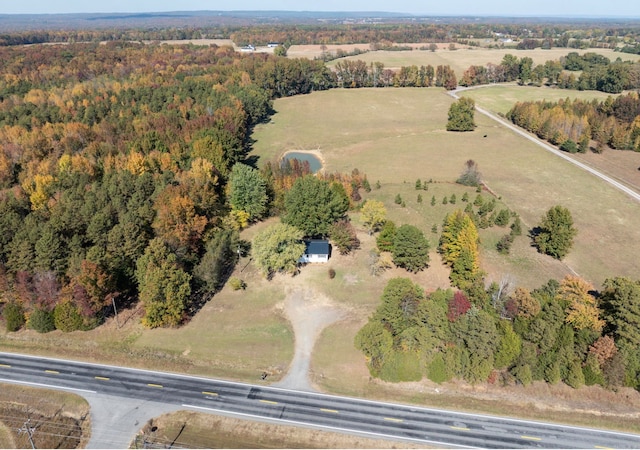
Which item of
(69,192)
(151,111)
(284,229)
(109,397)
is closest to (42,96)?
(151,111)

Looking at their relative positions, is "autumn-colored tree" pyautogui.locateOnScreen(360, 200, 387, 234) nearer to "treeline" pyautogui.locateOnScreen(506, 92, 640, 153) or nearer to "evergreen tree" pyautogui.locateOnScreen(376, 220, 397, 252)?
"evergreen tree" pyautogui.locateOnScreen(376, 220, 397, 252)

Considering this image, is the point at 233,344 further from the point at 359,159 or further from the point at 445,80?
the point at 445,80

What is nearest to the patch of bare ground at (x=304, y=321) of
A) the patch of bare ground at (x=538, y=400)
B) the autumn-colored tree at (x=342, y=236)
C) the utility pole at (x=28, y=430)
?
the patch of bare ground at (x=538, y=400)

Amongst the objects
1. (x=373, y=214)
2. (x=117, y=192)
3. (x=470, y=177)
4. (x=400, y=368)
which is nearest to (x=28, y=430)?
(x=400, y=368)

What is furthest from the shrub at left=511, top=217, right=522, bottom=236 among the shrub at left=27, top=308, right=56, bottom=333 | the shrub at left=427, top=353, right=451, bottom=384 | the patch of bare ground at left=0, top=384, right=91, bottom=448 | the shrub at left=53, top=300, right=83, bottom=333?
the shrub at left=27, top=308, right=56, bottom=333

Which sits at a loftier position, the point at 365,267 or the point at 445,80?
the point at 445,80

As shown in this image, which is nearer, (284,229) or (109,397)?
(109,397)
